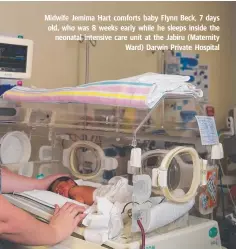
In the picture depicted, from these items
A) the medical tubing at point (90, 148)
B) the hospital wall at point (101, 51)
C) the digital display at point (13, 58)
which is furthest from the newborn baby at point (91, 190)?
the hospital wall at point (101, 51)

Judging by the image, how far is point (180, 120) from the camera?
1772 mm

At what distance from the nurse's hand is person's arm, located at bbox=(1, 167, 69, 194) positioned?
39cm

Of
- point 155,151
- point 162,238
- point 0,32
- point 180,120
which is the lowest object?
point 162,238

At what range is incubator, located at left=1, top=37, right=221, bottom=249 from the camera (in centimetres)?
129

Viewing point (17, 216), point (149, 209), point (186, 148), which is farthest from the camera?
point (186, 148)

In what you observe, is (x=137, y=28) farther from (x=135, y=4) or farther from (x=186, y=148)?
(x=186, y=148)

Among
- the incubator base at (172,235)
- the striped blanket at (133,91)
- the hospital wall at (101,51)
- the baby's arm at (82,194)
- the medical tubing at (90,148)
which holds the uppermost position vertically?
the hospital wall at (101,51)

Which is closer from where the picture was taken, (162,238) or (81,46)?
(162,238)

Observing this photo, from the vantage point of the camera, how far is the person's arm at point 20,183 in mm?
1715

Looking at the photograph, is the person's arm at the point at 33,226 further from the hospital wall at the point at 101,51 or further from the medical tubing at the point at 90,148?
the hospital wall at the point at 101,51

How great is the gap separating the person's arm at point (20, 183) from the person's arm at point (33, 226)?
42cm

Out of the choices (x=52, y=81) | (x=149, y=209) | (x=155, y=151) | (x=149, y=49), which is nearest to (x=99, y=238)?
(x=149, y=209)

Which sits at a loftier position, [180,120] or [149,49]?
[149,49]

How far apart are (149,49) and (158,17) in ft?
0.91
